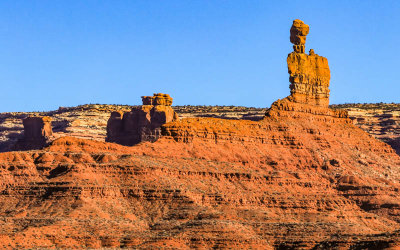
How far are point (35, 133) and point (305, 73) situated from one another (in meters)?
51.4

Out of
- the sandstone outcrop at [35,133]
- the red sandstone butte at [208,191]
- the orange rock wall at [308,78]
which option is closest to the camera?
the red sandstone butte at [208,191]

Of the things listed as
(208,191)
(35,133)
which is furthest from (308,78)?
(35,133)

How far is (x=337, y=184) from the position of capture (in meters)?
132

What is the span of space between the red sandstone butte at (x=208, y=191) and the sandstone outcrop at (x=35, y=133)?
160 feet

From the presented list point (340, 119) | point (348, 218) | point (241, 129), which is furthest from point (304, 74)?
point (348, 218)

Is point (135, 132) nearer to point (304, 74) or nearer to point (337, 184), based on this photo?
point (304, 74)

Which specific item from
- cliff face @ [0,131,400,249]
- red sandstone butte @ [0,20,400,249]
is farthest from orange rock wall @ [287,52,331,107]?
cliff face @ [0,131,400,249]

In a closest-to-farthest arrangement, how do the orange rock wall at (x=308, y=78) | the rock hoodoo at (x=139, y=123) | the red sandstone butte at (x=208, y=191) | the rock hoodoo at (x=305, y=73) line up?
the red sandstone butte at (x=208, y=191) → the orange rock wall at (x=308, y=78) → the rock hoodoo at (x=305, y=73) → the rock hoodoo at (x=139, y=123)

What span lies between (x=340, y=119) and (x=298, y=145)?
13.1m

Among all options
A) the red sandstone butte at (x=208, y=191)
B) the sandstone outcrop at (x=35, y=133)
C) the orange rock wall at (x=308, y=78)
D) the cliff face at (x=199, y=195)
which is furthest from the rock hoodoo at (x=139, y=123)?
the cliff face at (x=199, y=195)

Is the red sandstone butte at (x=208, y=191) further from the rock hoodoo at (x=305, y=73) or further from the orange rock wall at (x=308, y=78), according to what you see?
the rock hoodoo at (x=305, y=73)

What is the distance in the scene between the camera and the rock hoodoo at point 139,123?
171750 mm

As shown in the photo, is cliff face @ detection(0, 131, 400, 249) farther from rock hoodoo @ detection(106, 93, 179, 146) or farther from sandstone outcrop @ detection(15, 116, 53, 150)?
sandstone outcrop @ detection(15, 116, 53, 150)

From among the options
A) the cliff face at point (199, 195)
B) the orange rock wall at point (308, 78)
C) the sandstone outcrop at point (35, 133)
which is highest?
the orange rock wall at point (308, 78)
